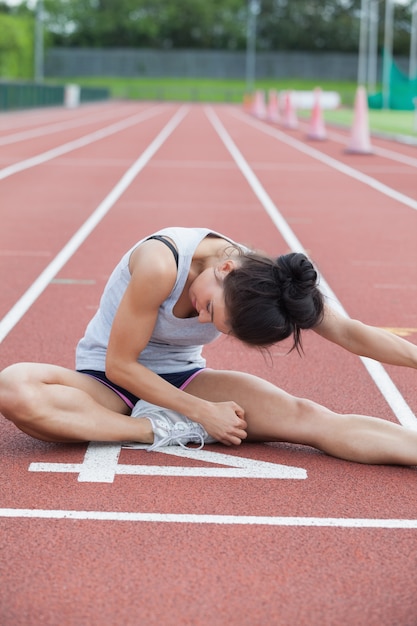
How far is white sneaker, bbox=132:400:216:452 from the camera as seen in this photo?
4.34m

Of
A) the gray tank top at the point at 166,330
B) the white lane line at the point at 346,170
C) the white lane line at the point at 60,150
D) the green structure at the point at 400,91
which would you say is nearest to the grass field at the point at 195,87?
the green structure at the point at 400,91

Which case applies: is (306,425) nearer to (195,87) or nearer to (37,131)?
(37,131)

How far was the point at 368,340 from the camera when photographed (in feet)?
13.6

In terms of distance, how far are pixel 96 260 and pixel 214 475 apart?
5148 mm

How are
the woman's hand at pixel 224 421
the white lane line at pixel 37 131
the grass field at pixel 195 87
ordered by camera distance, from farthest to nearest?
the grass field at pixel 195 87
the white lane line at pixel 37 131
the woman's hand at pixel 224 421

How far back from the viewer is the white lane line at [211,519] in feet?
11.9

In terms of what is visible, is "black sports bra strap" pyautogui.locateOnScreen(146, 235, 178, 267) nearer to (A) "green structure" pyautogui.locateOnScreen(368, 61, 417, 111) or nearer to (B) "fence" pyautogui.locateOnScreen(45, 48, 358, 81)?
(A) "green structure" pyautogui.locateOnScreen(368, 61, 417, 111)

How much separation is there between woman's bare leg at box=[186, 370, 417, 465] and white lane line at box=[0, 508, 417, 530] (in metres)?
0.57

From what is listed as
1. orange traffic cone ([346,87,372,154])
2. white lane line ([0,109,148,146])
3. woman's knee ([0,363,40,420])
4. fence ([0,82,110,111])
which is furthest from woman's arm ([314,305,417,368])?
fence ([0,82,110,111])

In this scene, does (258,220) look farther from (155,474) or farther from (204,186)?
(155,474)

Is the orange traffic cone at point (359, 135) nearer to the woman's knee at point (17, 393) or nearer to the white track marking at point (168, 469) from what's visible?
the white track marking at point (168, 469)

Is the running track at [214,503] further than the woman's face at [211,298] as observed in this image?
No

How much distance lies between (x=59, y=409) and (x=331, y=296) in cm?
358

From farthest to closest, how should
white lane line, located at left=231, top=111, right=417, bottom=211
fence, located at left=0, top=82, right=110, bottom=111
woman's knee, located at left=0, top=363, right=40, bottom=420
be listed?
fence, located at left=0, top=82, right=110, bottom=111, white lane line, located at left=231, top=111, right=417, bottom=211, woman's knee, located at left=0, top=363, right=40, bottom=420
